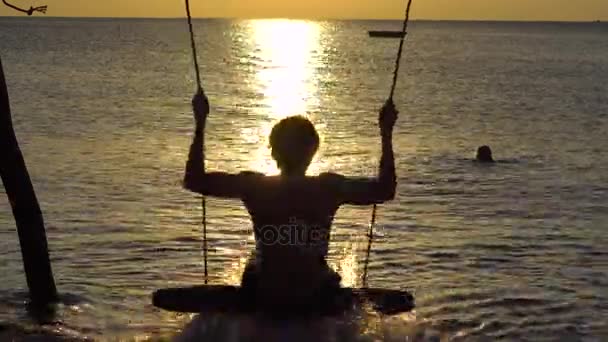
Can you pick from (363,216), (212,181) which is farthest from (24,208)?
(363,216)

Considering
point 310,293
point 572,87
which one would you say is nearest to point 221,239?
point 310,293

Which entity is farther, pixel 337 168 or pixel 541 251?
pixel 337 168

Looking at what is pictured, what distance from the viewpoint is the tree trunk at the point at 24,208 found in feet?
29.6

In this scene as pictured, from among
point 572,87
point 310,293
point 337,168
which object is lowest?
point 310,293

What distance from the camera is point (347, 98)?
5256 cm

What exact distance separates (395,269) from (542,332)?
3.02m

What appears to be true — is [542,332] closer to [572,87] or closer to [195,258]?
[195,258]

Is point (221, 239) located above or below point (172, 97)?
below

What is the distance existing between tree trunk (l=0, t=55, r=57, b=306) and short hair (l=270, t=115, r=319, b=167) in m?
Answer: 3.51

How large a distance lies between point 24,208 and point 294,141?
407 cm

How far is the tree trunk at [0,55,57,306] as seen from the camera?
902cm

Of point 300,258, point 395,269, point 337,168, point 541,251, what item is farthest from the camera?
point 337,168
